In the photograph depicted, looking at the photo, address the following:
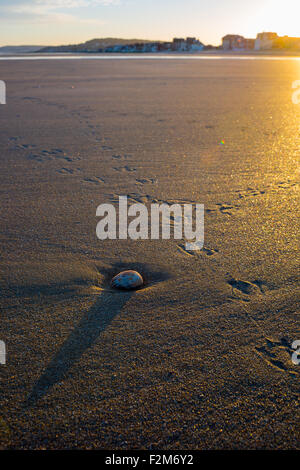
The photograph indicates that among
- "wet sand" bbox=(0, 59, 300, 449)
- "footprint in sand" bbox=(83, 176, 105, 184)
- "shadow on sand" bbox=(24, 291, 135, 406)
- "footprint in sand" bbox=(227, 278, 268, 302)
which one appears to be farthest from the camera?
"footprint in sand" bbox=(83, 176, 105, 184)

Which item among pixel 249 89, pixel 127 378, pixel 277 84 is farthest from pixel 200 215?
pixel 277 84

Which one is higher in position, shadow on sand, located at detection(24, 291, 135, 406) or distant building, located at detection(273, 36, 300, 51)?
distant building, located at detection(273, 36, 300, 51)

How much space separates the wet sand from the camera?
3.66ft

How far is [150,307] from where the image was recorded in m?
1.60

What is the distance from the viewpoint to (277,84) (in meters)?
8.86

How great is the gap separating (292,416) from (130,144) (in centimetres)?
343

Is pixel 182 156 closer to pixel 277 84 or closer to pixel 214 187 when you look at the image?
pixel 214 187

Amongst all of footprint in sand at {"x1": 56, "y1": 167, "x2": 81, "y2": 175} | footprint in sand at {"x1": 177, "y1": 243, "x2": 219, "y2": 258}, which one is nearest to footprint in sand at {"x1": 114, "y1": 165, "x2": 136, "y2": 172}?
footprint in sand at {"x1": 56, "y1": 167, "x2": 81, "y2": 175}

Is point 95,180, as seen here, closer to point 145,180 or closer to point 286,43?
point 145,180

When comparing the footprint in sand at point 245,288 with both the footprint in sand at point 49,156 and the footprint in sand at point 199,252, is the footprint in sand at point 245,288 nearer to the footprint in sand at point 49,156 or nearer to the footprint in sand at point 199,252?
the footprint in sand at point 199,252

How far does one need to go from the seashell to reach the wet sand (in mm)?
44

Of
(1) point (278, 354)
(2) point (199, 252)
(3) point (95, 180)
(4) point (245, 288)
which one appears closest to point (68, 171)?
(3) point (95, 180)

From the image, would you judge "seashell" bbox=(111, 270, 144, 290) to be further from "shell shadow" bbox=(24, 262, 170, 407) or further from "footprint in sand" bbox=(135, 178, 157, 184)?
→ "footprint in sand" bbox=(135, 178, 157, 184)

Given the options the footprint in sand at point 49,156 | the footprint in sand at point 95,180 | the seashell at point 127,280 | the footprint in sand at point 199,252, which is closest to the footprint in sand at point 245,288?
the footprint in sand at point 199,252
